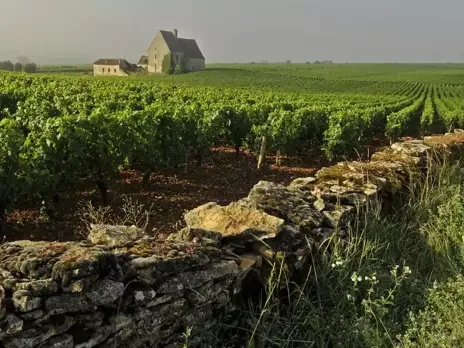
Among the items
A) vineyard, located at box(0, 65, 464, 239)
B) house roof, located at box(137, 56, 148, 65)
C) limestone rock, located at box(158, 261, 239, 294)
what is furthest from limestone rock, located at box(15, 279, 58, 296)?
house roof, located at box(137, 56, 148, 65)

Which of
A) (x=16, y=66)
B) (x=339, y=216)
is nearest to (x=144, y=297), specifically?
(x=339, y=216)

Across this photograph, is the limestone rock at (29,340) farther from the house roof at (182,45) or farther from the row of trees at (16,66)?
the row of trees at (16,66)

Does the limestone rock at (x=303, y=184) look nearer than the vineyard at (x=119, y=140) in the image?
Yes

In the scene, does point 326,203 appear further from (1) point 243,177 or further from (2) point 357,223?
(1) point 243,177

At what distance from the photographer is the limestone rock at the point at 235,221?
3967mm

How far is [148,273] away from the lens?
300cm

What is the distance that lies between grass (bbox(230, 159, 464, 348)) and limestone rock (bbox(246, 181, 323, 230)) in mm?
314

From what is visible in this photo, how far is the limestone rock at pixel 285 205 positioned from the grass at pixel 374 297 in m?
0.31

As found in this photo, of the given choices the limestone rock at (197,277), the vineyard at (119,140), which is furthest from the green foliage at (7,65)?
Answer: the limestone rock at (197,277)

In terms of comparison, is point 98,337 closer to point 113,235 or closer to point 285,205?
point 113,235

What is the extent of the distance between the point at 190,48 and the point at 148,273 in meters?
114

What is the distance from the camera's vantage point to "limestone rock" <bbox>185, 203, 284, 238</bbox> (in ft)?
13.0

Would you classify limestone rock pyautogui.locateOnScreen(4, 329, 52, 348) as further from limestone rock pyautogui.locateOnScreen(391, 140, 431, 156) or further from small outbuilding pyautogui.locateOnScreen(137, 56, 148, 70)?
small outbuilding pyautogui.locateOnScreen(137, 56, 148, 70)

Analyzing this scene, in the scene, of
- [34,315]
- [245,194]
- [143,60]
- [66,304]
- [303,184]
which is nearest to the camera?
[34,315]
